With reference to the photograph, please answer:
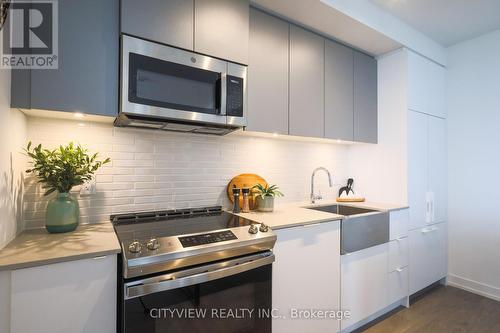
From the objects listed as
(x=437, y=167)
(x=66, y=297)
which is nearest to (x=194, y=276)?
(x=66, y=297)

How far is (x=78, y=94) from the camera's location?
3.86ft

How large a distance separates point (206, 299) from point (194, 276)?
0.17m

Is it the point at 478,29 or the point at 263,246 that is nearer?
the point at 263,246

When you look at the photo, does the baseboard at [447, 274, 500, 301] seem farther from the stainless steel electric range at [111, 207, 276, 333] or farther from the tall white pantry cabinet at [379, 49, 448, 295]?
the stainless steel electric range at [111, 207, 276, 333]

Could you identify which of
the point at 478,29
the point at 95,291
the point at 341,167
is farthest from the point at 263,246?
the point at 478,29

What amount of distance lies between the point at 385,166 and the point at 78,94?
8.43 feet

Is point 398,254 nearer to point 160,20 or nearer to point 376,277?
point 376,277

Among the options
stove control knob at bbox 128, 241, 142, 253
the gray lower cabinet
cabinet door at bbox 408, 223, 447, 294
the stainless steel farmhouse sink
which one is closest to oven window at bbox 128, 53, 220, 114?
the gray lower cabinet

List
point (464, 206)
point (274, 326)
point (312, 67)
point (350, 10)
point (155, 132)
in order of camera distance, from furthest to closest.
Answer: point (464, 206)
point (312, 67)
point (350, 10)
point (155, 132)
point (274, 326)

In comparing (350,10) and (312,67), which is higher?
(350,10)

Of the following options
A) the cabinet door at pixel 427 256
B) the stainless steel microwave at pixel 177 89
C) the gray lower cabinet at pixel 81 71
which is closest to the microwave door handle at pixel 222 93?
the stainless steel microwave at pixel 177 89

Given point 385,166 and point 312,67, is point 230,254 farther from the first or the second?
point 385,166

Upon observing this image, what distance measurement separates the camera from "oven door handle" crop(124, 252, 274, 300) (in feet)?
3.24

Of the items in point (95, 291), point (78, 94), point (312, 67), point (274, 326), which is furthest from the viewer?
point (312, 67)
